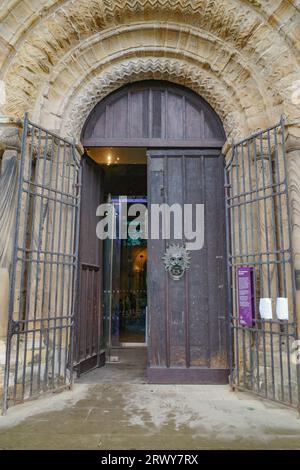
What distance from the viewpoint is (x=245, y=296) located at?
11.7 feet

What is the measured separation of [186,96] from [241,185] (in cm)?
160

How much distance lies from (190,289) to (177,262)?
0.39 metres

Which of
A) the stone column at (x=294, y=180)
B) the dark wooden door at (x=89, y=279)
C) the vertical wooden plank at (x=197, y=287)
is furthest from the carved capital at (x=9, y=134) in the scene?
the stone column at (x=294, y=180)

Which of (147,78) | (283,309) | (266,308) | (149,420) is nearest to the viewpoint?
(149,420)

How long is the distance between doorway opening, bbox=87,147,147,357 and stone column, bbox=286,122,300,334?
208cm

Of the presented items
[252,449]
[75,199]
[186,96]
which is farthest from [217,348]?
[186,96]

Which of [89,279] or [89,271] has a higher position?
[89,271]

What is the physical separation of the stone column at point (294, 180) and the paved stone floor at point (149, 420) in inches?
44.3

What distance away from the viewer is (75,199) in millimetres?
4055

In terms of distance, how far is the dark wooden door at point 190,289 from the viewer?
13.0ft

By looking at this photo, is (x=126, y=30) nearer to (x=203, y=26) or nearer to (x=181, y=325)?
(x=203, y=26)

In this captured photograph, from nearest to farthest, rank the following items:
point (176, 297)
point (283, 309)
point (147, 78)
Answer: point (283, 309), point (176, 297), point (147, 78)

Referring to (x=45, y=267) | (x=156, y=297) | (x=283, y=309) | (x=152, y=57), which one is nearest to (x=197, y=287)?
(x=156, y=297)

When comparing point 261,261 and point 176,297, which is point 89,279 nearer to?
point 176,297
